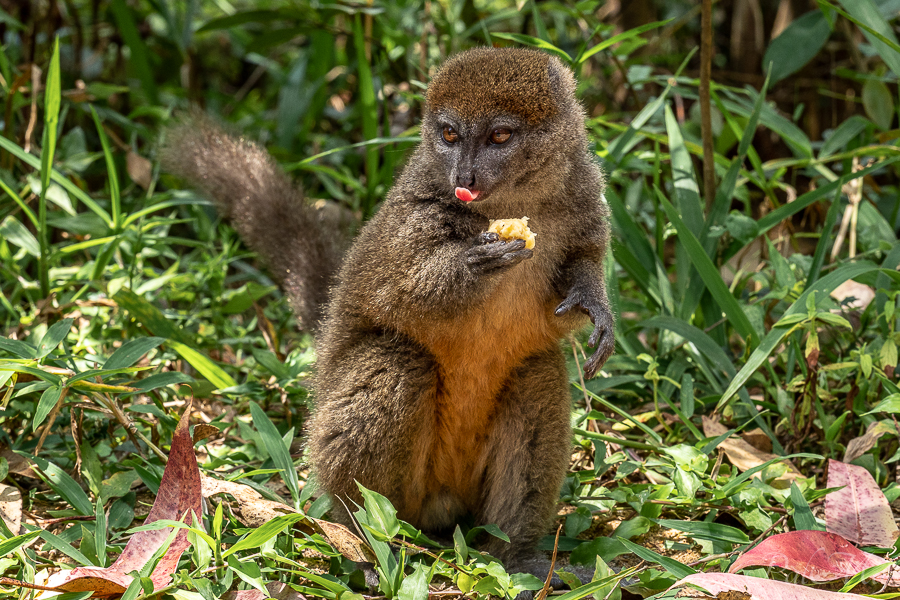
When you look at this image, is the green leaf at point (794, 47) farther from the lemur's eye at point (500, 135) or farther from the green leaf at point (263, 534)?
the green leaf at point (263, 534)

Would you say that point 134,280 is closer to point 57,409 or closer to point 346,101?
point 57,409

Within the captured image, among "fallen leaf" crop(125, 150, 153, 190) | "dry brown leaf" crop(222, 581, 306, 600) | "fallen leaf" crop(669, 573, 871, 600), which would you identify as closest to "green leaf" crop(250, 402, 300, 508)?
"dry brown leaf" crop(222, 581, 306, 600)

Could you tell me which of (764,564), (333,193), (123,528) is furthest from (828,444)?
(333,193)

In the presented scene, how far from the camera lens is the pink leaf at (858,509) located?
116 inches

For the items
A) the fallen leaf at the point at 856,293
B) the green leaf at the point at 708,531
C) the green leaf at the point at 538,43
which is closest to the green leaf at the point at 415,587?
the green leaf at the point at 708,531

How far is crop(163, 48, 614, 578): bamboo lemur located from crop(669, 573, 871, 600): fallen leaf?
78 centimetres

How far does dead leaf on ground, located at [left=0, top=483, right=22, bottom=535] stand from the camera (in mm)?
3000

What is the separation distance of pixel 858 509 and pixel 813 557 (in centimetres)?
51

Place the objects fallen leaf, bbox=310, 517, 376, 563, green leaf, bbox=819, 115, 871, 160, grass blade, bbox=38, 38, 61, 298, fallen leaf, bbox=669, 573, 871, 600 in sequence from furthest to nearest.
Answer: green leaf, bbox=819, 115, 871, 160 → grass blade, bbox=38, 38, 61, 298 → fallen leaf, bbox=310, 517, 376, 563 → fallen leaf, bbox=669, 573, 871, 600

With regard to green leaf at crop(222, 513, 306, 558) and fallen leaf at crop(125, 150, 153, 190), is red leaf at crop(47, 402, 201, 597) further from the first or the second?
fallen leaf at crop(125, 150, 153, 190)

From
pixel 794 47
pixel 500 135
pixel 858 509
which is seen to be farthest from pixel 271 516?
pixel 794 47

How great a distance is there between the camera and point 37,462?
3.17 metres

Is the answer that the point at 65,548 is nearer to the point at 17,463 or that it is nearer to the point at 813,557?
the point at 17,463

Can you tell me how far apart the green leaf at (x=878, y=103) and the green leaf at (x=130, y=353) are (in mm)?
4015
